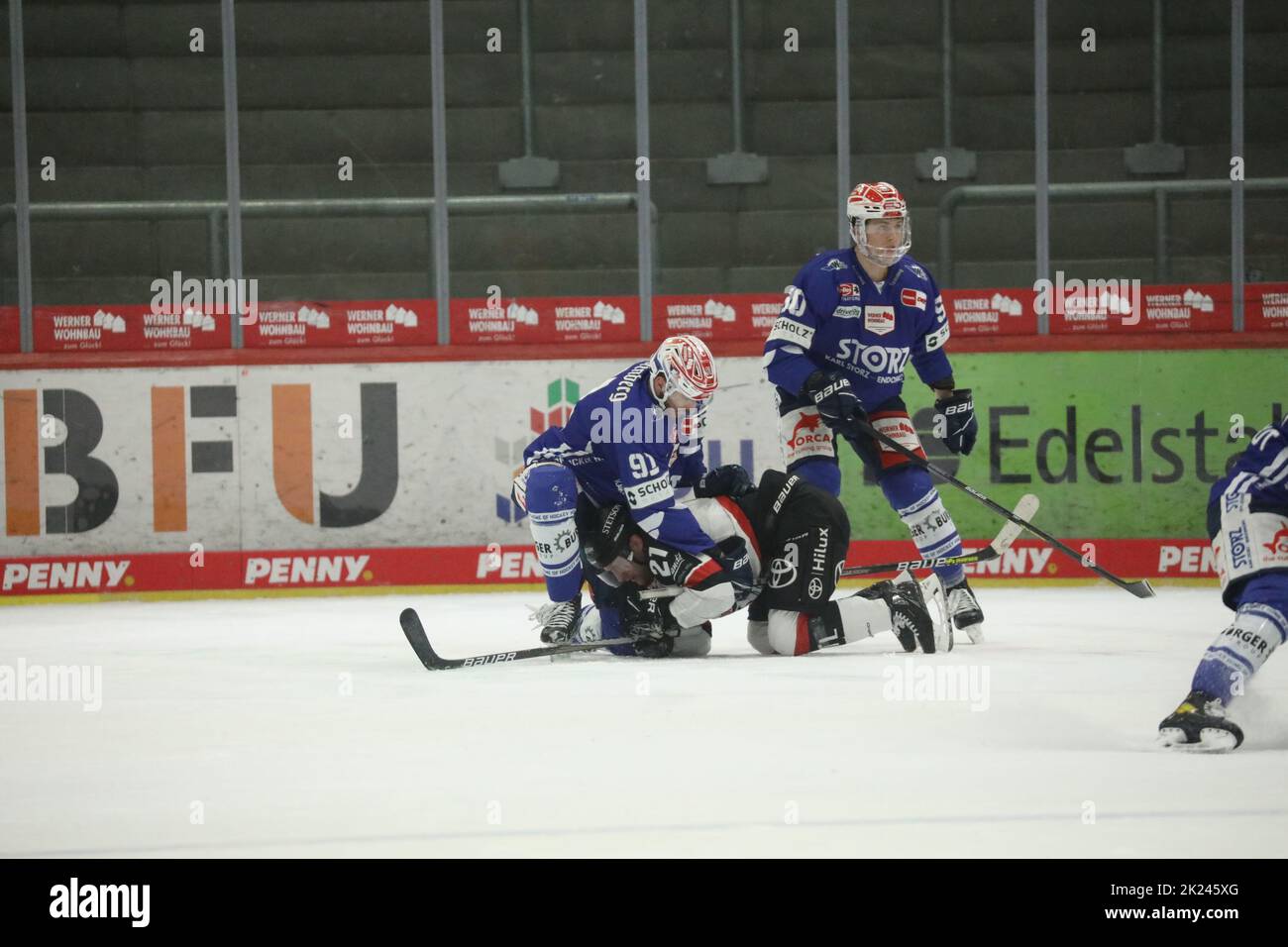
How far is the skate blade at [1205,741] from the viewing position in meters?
3.84

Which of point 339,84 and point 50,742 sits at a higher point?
point 339,84

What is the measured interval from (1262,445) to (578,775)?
1.81 meters

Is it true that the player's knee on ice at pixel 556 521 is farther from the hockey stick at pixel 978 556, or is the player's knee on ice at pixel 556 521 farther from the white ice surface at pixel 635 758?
the hockey stick at pixel 978 556

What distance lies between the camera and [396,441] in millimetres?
9312

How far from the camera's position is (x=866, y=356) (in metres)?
6.63

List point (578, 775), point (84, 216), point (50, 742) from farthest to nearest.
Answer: point (84, 216) < point (50, 742) < point (578, 775)

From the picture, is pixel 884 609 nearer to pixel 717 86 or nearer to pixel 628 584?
pixel 628 584

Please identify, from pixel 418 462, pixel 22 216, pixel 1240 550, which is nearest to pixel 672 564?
pixel 1240 550

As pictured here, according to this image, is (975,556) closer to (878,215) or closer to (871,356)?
(871,356)

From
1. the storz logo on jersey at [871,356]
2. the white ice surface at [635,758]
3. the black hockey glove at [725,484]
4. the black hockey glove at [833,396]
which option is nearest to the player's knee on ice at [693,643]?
the white ice surface at [635,758]

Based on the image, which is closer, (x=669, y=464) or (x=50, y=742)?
(x=50, y=742)

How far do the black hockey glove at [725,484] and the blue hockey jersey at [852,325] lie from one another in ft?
1.60
